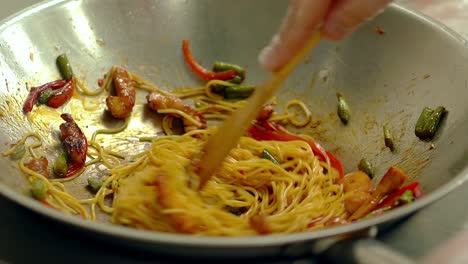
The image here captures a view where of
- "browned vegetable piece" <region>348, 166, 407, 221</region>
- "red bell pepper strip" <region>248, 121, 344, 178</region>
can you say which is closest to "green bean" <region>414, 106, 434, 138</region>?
"browned vegetable piece" <region>348, 166, 407, 221</region>

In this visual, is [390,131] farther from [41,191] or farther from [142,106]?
[41,191]

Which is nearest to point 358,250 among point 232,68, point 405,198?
point 405,198

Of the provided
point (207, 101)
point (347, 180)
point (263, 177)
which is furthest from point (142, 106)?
point (347, 180)

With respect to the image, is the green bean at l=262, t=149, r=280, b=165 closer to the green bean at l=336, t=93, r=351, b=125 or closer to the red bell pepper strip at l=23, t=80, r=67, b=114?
the green bean at l=336, t=93, r=351, b=125

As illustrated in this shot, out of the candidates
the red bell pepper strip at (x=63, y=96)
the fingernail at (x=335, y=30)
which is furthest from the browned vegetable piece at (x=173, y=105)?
the fingernail at (x=335, y=30)

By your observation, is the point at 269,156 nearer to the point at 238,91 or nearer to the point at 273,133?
the point at 273,133

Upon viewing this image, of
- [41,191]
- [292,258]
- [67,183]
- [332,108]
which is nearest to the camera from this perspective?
[292,258]
